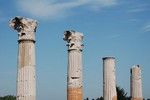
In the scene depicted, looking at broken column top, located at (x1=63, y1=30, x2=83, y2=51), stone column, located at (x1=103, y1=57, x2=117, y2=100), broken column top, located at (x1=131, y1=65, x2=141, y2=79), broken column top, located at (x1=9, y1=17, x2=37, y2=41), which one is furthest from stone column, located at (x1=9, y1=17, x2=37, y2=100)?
broken column top, located at (x1=131, y1=65, x2=141, y2=79)

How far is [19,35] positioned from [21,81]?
2.28m

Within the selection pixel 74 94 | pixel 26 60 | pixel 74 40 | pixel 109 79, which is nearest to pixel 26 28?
pixel 26 60

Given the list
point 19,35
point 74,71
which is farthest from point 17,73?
point 74,71

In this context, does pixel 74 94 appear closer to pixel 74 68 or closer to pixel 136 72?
pixel 74 68

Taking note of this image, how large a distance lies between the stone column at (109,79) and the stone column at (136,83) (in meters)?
6.03

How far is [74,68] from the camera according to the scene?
845 inches

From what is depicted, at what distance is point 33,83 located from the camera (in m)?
16.7

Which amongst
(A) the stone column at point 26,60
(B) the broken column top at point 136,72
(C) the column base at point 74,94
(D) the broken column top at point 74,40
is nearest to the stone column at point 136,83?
(B) the broken column top at point 136,72

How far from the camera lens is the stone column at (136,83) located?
103 feet

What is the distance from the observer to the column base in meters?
21.3

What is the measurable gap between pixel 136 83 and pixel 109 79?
651 cm

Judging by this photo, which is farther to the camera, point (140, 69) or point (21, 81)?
point (140, 69)

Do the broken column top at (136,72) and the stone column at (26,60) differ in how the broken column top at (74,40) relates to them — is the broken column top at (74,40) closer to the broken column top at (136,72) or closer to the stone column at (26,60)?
the stone column at (26,60)

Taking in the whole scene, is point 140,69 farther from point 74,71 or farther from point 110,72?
point 74,71
